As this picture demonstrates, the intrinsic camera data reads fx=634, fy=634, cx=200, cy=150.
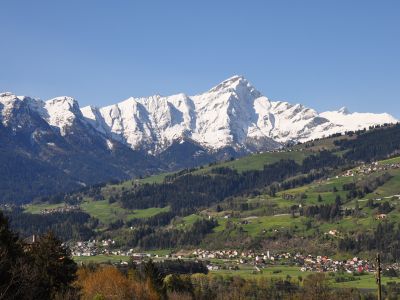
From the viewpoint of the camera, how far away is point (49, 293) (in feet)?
219

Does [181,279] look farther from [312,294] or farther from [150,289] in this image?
[150,289]

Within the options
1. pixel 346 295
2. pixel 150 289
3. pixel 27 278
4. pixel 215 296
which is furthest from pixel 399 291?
pixel 27 278

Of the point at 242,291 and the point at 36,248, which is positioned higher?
the point at 36,248

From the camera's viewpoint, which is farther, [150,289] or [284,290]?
[284,290]

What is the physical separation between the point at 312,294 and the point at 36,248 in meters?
115

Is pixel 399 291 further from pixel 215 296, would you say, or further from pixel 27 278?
pixel 27 278

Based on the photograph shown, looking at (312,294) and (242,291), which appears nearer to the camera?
(312,294)

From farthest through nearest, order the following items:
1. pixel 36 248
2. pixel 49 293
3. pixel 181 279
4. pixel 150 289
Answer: pixel 181 279 < pixel 150 289 < pixel 36 248 < pixel 49 293

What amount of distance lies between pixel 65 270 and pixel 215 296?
9795 centimetres

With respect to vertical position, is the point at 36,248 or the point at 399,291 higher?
the point at 36,248

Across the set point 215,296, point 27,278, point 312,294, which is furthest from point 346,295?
point 27,278

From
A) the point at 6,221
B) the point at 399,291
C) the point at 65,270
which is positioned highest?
the point at 6,221

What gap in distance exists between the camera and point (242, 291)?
18525 cm

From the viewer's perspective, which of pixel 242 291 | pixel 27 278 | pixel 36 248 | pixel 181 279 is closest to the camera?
pixel 27 278
